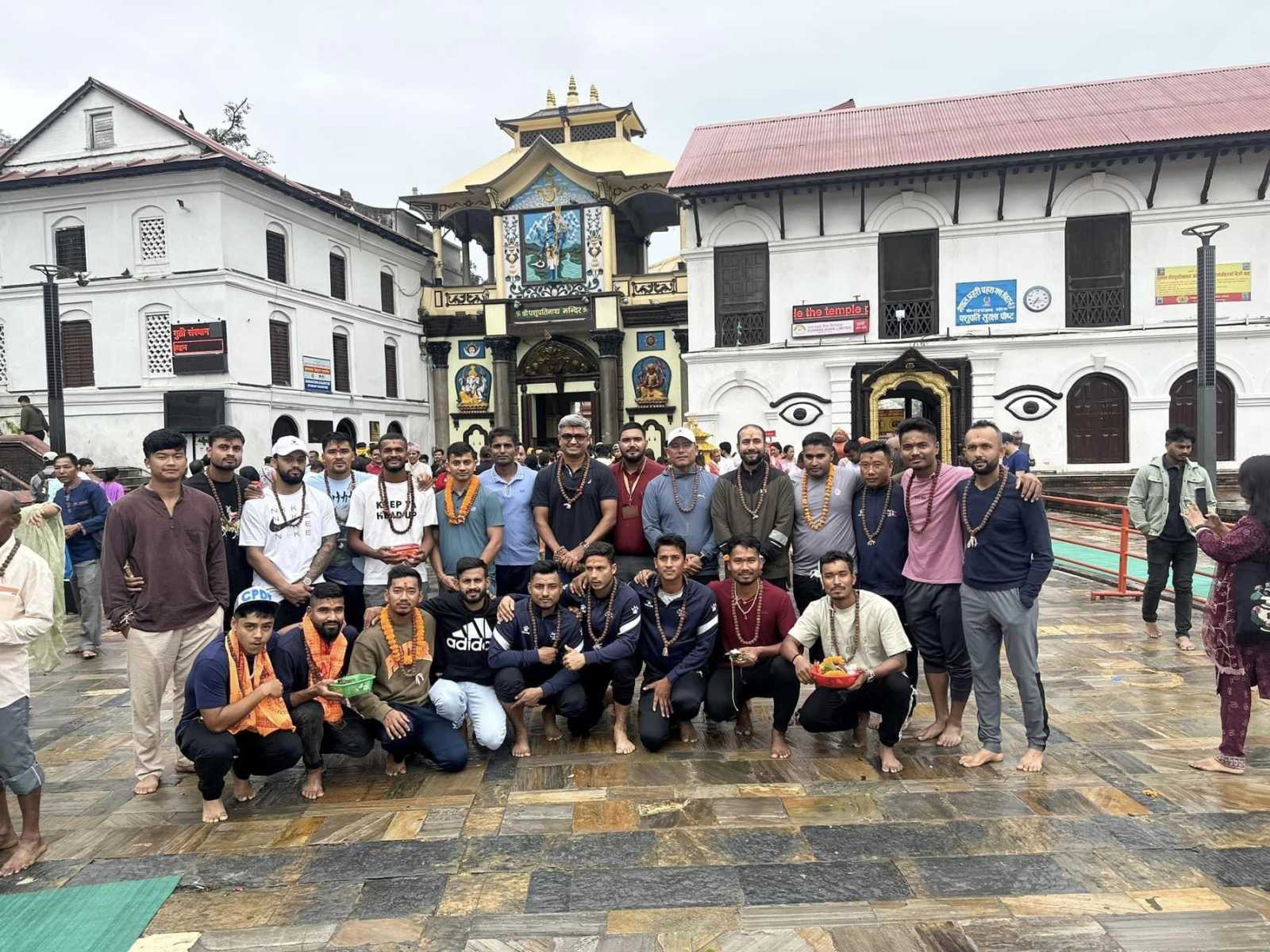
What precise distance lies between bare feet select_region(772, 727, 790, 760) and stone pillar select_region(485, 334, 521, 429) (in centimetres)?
2163

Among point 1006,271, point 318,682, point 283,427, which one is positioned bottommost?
point 318,682

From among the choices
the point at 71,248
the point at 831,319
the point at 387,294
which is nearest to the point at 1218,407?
the point at 831,319

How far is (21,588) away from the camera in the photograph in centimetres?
354

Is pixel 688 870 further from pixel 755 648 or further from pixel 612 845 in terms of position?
pixel 755 648

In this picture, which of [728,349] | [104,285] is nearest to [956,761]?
[728,349]

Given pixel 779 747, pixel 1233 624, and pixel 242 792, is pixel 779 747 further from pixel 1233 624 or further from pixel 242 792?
pixel 242 792

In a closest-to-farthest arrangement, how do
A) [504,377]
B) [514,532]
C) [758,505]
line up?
[758,505]
[514,532]
[504,377]

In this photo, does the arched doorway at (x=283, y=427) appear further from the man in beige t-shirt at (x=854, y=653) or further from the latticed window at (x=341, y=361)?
the man in beige t-shirt at (x=854, y=653)

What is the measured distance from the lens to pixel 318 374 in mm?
22312

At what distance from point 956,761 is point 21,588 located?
479 centimetres

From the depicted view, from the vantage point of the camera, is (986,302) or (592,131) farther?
(592,131)

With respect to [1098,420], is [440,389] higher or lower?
higher

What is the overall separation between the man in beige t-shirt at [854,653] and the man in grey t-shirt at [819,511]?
53 cm

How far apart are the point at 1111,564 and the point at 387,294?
21969 millimetres
